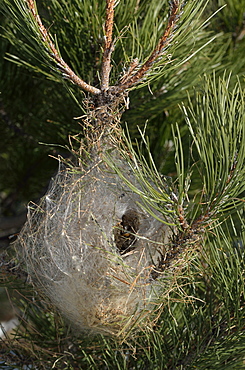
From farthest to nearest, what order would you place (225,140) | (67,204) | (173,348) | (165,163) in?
(165,163)
(173,348)
(67,204)
(225,140)

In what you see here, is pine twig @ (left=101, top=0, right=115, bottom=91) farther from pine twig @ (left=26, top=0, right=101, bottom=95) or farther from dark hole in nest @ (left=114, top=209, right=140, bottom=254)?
dark hole in nest @ (left=114, top=209, right=140, bottom=254)

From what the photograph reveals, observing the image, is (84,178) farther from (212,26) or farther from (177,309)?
(212,26)

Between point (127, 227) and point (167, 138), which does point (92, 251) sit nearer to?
point (127, 227)

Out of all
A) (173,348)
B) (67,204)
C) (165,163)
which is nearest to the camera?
(67,204)

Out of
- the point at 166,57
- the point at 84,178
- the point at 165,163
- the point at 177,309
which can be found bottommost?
the point at 177,309

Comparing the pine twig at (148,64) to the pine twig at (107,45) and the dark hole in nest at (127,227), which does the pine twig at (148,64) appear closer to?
the pine twig at (107,45)


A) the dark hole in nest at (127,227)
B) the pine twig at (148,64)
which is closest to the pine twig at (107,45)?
the pine twig at (148,64)

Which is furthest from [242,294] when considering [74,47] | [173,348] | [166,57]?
[74,47]
